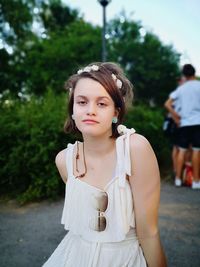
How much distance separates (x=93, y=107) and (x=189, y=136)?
424 cm

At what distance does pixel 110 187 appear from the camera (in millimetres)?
1825

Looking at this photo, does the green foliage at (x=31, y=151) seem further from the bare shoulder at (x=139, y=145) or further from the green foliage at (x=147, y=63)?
the green foliage at (x=147, y=63)

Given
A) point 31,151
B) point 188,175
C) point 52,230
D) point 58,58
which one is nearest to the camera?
point 52,230

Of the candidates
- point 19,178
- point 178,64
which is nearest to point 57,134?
point 19,178

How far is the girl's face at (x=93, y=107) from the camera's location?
1.80 m

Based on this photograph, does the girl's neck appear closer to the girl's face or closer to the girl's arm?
the girl's face

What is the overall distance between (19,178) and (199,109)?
10.7ft

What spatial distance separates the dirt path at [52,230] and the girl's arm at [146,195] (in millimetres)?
1445

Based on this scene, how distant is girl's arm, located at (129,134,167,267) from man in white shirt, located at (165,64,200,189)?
399cm

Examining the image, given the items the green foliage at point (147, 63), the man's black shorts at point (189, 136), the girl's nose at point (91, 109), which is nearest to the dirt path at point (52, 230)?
the man's black shorts at point (189, 136)

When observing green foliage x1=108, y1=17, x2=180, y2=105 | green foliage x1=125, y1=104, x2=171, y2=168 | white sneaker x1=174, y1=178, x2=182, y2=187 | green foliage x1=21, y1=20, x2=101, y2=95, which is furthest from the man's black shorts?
green foliage x1=108, y1=17, x2=180, y2=105

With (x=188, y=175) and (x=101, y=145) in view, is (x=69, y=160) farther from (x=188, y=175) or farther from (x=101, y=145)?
(x=188, y=175)

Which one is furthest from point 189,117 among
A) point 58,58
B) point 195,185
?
point 58,58

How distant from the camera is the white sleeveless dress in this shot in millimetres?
1802
